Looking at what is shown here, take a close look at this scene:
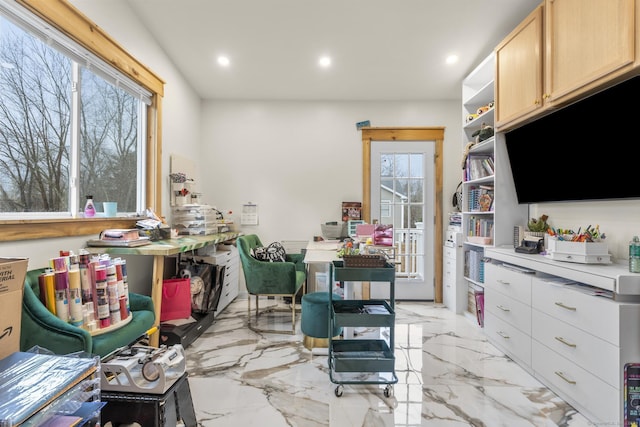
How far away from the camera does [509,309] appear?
7.74 ft

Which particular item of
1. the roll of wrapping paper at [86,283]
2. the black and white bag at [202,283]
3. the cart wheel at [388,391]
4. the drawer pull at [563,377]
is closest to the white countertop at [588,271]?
the drawer pull at [563,377]

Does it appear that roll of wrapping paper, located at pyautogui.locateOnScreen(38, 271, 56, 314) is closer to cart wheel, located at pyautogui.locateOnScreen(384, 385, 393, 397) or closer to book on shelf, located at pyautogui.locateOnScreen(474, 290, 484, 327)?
cart wheel, located at pyautogui.locateOnScreen(384, 385, 393, 397)

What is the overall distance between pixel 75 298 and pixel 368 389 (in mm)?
1762

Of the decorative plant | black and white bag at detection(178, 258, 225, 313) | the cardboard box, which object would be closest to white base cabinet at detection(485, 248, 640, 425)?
the decorative plant

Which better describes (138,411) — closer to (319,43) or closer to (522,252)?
(522,252)

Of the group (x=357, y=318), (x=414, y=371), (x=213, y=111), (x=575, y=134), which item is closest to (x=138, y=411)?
(x=357, y=318)

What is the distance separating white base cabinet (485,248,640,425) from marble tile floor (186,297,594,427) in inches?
5.6

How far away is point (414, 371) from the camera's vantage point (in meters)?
2.18

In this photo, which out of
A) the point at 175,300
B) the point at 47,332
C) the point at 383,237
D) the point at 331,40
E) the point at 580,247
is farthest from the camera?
the point at 331,40

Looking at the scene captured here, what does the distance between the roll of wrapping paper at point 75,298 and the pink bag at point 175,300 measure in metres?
0.99

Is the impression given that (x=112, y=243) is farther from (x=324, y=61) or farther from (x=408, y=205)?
(x=408, y=205)

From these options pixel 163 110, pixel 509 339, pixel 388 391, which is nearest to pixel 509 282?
pixel 509 339

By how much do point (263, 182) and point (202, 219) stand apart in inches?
46.2

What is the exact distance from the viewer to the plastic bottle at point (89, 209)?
83.0 inches
